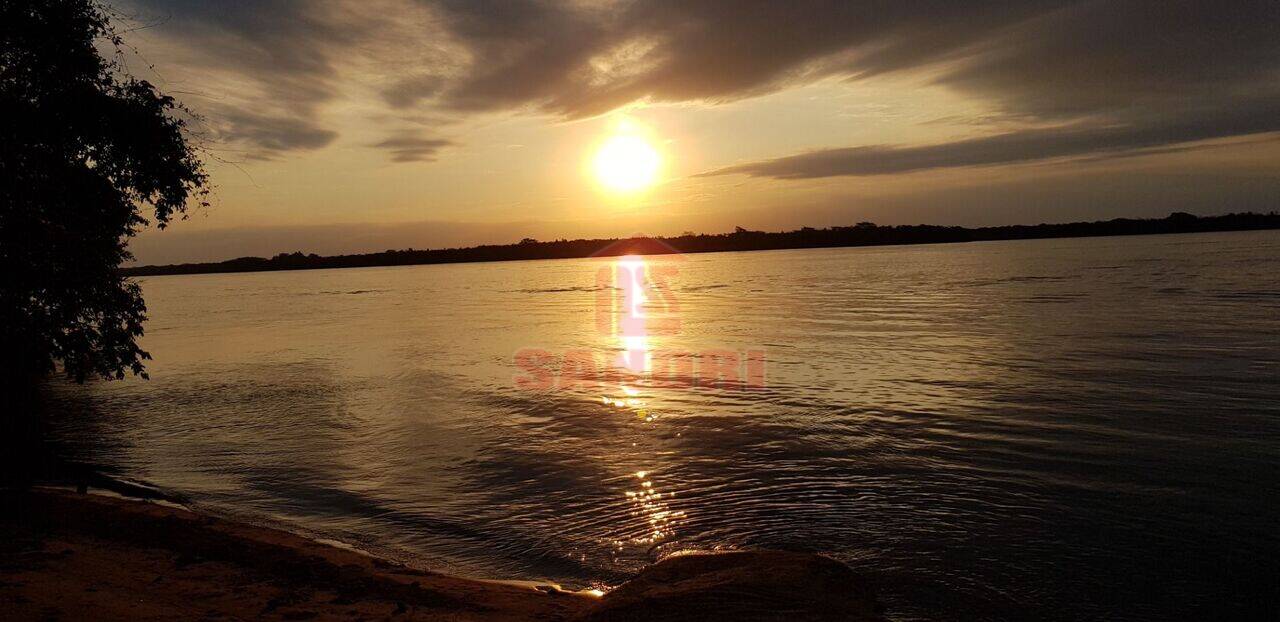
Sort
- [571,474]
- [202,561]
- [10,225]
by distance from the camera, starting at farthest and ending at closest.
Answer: [571,474], [10,225], [202,561]

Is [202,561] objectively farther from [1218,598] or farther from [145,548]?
[1218,598]

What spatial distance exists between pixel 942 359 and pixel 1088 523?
13745 millimetres

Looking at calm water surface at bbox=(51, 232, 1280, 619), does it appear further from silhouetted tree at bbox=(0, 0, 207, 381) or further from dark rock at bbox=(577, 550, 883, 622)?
silhouetted tree at bbox=(0, 0, 207, 381)

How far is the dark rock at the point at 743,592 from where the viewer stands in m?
5.91

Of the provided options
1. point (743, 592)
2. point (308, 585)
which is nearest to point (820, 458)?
point (743, 592)

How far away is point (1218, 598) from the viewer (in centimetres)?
700

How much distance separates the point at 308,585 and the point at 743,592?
4239mm

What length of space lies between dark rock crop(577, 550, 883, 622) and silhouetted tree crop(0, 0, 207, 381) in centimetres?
1111

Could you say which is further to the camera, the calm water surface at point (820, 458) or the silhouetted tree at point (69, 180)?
the silhouetted tree at point (69, 180)

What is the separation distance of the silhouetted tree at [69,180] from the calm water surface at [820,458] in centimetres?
291

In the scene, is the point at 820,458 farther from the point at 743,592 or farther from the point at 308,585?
the point at 308,585

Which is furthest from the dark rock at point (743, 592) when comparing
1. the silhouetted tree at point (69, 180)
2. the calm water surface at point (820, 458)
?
the silhouetted tree at point (69, 180)

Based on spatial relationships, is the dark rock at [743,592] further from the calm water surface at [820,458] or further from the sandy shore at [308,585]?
the calm water surface at [820,458]

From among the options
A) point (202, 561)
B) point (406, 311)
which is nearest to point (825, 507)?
point (202, 561)
